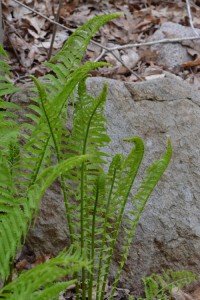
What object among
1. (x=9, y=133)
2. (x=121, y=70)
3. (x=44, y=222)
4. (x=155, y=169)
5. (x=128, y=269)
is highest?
(x=121, y=70)

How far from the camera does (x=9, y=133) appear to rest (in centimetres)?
262

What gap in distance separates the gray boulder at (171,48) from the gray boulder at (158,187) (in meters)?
1.56

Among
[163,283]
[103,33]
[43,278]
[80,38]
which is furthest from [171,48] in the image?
[43,278]

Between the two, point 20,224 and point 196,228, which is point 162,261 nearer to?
point 196,228

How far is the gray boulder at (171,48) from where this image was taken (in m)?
5.29

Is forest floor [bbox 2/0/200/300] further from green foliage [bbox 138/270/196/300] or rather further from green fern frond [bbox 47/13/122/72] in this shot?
green foliage [bbox 138/270/196/300]

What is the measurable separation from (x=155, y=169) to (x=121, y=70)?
246cm

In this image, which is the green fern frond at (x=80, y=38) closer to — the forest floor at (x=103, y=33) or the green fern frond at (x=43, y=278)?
the green fern frond at (x=43, y=278)

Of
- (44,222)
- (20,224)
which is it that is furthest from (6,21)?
(20,224)

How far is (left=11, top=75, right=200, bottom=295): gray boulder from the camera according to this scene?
325 centimetres

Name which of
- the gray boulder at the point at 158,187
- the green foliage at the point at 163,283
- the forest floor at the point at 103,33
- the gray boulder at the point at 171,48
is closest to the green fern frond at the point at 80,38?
the gray boulder at the point at 158,187

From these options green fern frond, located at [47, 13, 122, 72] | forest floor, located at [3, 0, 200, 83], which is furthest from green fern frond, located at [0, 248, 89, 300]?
forest floor, located at [3, 0, 200, 83]

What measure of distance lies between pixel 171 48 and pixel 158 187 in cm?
230

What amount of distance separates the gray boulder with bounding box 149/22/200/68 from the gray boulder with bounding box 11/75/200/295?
1.56 meters
